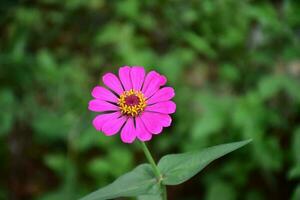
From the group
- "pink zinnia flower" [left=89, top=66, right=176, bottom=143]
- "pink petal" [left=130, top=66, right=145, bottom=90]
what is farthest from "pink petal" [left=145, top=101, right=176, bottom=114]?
"pink petal" [left=130, top=66, right=145, bottom=90]

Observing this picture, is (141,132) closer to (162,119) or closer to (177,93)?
(162,119)

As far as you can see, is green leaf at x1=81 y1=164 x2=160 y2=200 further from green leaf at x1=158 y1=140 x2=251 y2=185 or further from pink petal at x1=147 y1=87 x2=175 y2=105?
pink petal at x1=147 y1=87 x2=175 y2=105

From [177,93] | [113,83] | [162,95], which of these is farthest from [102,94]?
[177,93]

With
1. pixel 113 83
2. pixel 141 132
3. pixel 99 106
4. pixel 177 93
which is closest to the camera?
pixel 141 132

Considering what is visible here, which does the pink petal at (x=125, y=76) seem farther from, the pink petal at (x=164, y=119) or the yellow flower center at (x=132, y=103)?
the pink petal at (x=164, y=119)

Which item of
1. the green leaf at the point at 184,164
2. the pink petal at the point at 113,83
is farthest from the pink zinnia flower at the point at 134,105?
the green leaf at the point at 184,164

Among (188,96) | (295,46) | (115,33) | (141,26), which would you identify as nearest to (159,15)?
(141,26)
